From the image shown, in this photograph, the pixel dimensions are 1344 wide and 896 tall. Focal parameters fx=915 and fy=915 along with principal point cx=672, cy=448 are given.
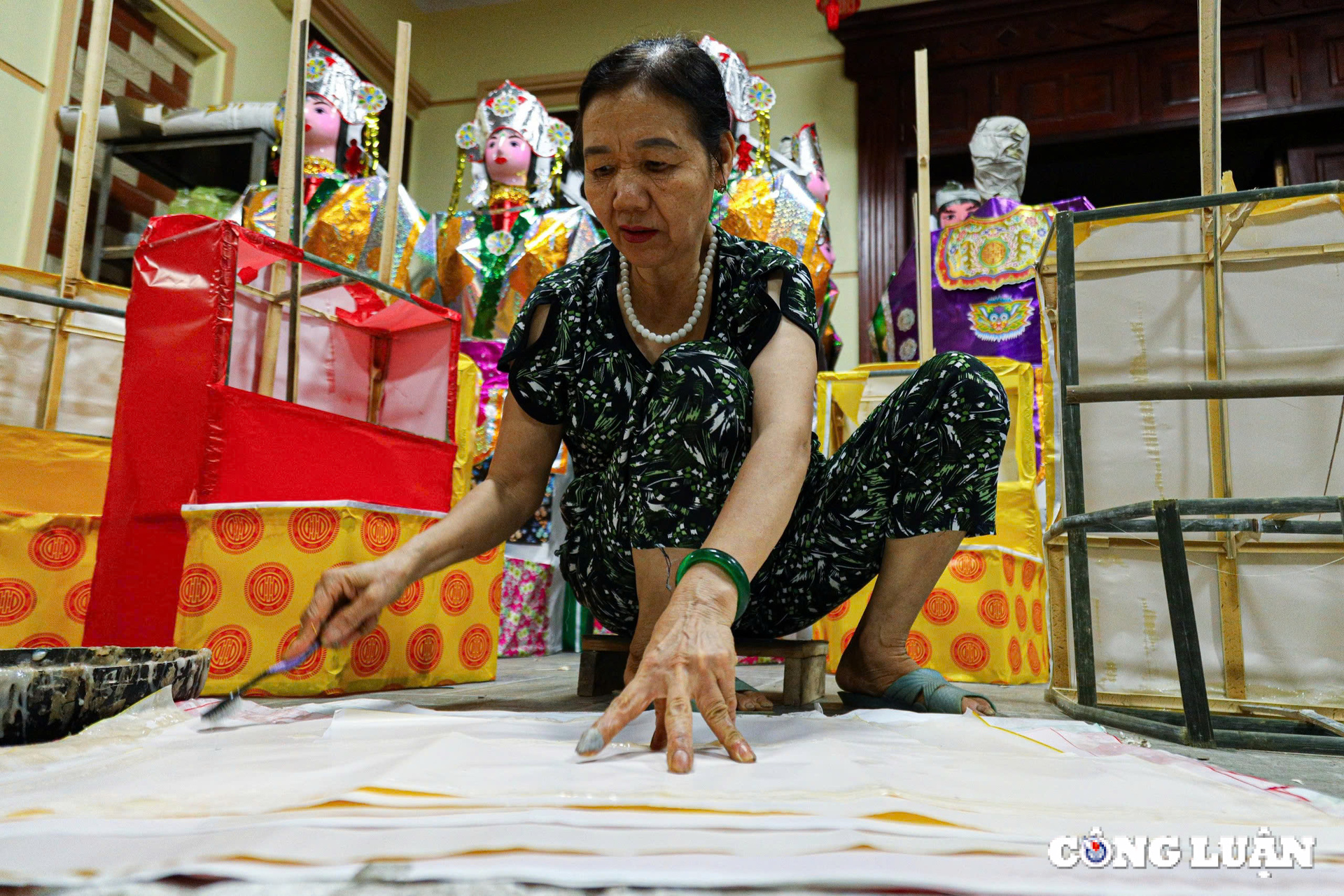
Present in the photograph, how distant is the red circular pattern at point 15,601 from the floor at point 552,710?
45 centimetres

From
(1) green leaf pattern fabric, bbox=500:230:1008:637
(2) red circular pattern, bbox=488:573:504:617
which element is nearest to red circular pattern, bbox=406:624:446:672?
(2) red circular pattern, bbox=488:573:504:617

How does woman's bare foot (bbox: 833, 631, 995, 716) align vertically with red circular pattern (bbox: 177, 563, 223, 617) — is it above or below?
below

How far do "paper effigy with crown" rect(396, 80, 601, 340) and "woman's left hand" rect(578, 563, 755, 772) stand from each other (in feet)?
7.76

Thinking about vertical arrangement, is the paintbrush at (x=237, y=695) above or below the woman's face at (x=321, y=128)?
below

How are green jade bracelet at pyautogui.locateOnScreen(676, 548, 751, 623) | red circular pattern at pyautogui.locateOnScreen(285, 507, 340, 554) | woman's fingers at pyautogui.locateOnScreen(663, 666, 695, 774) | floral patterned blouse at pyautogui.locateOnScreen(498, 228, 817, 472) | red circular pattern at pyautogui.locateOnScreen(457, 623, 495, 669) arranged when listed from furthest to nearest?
red circular pattern at pyautogui.locateOnScreen(457, 623, 495, 669)
red circular pattern at pyautogui.locateOnScreen(285, 507, 340, 554)
floral patterned blouse at pyautogui.locateOnScreen(498, 228, 817, 472)
green jade bracelet at pyautogui.locateOnScreen(676, 548, 751, 623)
woman's fingers at pyautogui.locateOnScreen(663, 666, 695, 774)

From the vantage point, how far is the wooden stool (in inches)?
44.8

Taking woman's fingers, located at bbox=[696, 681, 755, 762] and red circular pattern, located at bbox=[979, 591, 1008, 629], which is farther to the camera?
red circular pattern, located at bbox=[979, 591, 1008, 629]

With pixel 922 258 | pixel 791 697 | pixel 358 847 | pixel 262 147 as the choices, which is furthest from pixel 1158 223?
pixel 262 147

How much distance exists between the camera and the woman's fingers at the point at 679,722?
0.58m

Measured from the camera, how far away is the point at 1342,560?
109 cm

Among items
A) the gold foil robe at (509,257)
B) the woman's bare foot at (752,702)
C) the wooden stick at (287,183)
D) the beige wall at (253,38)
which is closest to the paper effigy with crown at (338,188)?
the gold foil robe at (509,257)

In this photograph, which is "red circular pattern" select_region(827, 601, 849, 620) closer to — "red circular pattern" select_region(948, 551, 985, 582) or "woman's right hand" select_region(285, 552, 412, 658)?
"red circular pattern" select_region(948, 551, 985, 582)

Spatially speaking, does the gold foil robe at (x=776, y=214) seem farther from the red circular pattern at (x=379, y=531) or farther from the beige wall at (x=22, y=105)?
the beige wall at (x=22, y=105)

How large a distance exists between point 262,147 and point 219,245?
195 centimetres
